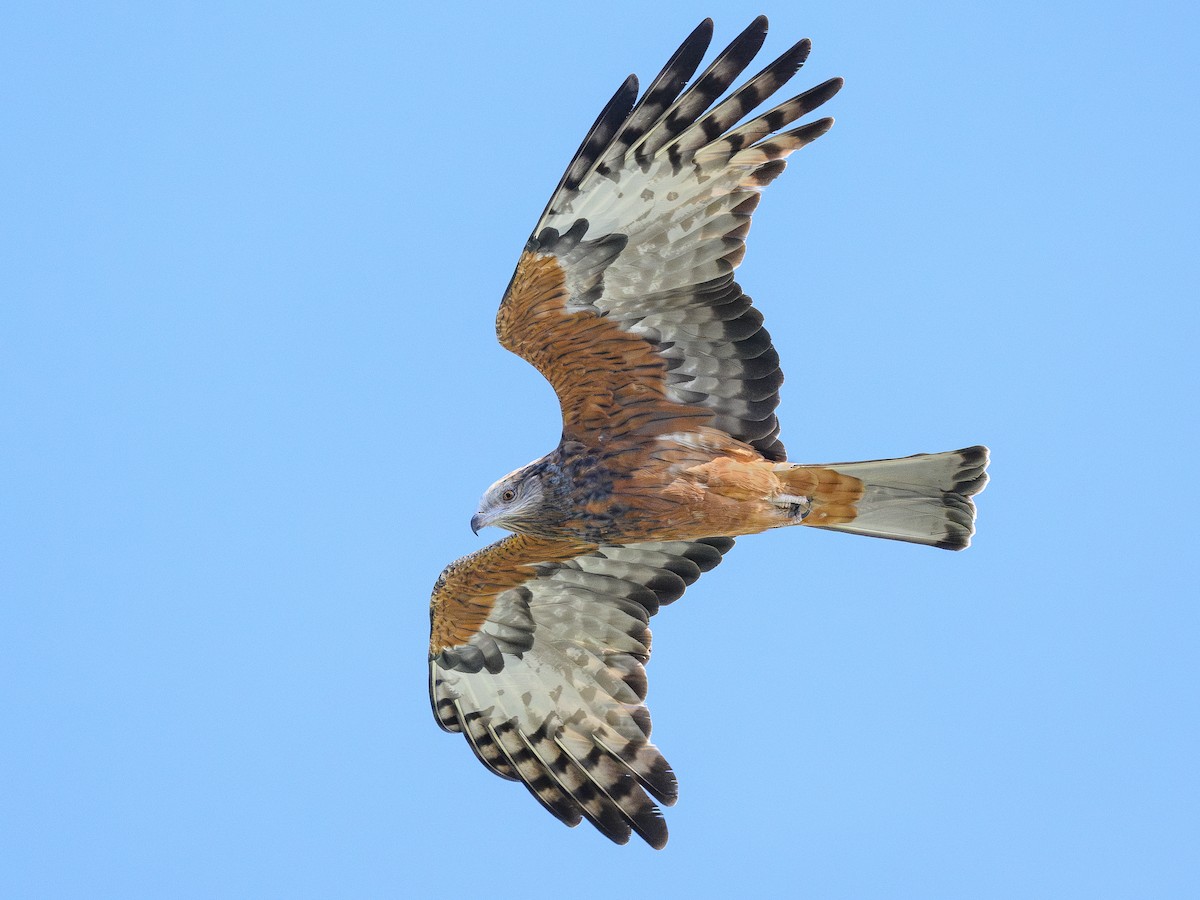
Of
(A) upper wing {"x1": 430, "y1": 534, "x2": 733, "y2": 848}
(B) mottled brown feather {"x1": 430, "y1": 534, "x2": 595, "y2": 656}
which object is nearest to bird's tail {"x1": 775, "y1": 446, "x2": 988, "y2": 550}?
(A) upper wing {"x1": 430, "y1": 534, "x2": 733, "y2": 848}

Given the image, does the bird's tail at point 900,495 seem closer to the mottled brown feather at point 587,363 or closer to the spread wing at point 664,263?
the spread wing at point 664,263

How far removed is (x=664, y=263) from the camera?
26.1 ft

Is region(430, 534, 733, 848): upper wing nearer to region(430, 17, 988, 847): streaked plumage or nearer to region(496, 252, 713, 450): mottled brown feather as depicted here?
region(430, 17, 988, 847): streaked plumage

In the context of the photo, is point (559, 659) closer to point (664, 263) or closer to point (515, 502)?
point (515, 502)

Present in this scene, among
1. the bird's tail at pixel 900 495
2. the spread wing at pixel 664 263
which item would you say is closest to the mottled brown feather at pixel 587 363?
the spread wing at pixel 664 263

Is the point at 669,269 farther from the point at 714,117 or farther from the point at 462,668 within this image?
the point at 462,668

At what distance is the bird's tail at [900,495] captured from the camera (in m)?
8.38

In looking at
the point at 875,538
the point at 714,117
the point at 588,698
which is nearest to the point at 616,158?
the point at 714,117

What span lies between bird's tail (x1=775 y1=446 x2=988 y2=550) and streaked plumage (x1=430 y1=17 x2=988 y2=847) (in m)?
0.01

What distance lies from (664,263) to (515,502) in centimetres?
169

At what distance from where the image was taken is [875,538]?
8.59 metres

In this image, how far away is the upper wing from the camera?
9.27 m

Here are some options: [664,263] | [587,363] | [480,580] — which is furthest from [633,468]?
[480,580]

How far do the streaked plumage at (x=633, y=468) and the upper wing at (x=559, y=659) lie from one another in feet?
0.04
